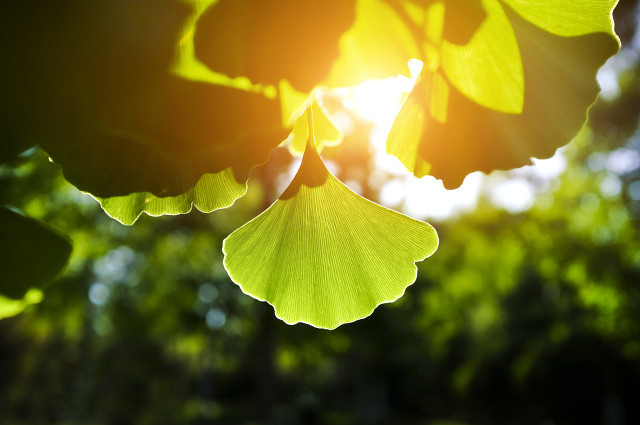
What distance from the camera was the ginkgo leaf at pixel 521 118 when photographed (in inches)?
11.3

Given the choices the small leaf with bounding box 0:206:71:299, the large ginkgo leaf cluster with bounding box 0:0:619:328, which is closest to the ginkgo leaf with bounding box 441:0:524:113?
the large ginkgo leaf cluster with bounding box 0:0:619:328

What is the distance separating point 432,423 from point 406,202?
416 inches

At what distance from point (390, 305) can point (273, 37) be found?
8840mm

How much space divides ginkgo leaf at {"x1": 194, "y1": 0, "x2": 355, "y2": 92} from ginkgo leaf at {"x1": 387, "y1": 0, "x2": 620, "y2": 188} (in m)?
0.06

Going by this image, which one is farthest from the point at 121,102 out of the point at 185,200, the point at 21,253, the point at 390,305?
the point at 390,305

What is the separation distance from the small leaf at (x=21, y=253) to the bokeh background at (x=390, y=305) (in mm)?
13

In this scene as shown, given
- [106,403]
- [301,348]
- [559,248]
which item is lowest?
[106,403]

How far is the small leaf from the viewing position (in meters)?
0.38

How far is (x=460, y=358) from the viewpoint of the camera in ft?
56.7

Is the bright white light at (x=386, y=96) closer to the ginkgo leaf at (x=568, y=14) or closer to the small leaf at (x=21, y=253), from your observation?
the ginkgo leaf at (x=568, y=14)

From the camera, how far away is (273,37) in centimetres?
27

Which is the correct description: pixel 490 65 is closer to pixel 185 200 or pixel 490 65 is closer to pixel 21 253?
pixel 185 200

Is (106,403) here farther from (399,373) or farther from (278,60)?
(278,60)

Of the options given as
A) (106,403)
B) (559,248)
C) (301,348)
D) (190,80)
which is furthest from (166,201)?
(106,403)
